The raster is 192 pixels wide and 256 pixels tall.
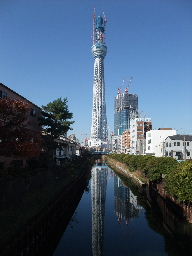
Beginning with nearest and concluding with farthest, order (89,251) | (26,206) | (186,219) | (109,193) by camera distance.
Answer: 1. (89,251)
2. (26,206)
3. (186,219)
4. (109,193)

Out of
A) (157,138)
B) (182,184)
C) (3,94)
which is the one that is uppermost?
(3,94)

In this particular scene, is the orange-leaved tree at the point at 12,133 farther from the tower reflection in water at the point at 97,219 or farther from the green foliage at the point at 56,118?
the green foliage at the point at 56,118

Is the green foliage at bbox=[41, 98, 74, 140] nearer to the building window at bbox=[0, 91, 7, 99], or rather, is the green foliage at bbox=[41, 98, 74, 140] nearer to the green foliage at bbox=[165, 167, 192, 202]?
the building window at bbox=[0, 91, 7, 99]

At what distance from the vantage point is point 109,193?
5878cm

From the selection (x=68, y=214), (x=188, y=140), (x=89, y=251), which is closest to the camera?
(x=89, y=251)

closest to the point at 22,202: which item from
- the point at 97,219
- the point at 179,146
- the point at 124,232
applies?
the point at 124,232

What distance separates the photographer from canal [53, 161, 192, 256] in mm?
25244

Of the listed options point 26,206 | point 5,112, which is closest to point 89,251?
point 26,206

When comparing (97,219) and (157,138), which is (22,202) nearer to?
(97,219)

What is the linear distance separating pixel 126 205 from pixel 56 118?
24285 mm

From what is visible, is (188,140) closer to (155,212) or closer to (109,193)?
(109,193)

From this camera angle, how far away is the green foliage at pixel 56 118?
2356 inches

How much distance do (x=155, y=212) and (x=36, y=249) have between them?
65.4 ft

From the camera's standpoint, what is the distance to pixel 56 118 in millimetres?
61906
